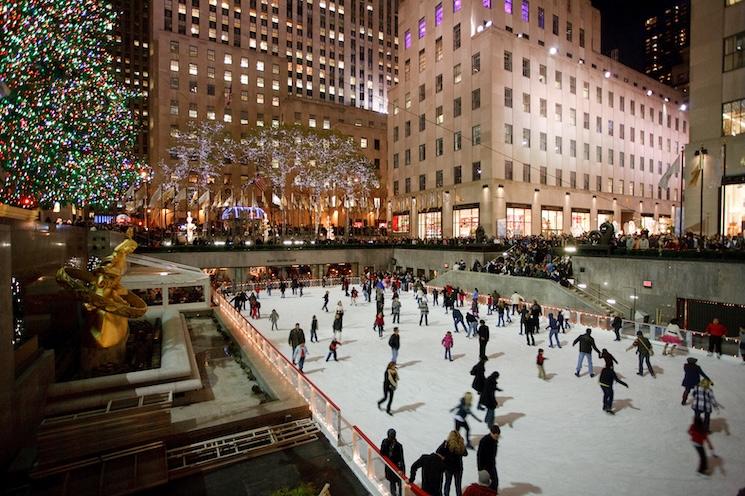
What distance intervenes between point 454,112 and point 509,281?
25155 mm

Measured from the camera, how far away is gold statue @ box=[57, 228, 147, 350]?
32.0 ft

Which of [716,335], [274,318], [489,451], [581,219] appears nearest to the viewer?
[489,451]

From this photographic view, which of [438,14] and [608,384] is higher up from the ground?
[438,14]

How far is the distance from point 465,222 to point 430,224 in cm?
596

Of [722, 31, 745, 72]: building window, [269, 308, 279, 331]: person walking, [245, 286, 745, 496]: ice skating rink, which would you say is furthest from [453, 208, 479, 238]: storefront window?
[269, 308, 279, 331]: person walking

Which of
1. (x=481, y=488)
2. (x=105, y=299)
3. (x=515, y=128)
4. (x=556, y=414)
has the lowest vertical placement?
(x=556, y=414)

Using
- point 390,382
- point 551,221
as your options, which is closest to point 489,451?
point 390,382

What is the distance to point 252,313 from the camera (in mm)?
22000

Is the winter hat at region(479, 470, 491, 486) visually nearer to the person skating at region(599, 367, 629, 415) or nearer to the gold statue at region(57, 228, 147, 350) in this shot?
the person skating at region(599, 367, 629, 415)

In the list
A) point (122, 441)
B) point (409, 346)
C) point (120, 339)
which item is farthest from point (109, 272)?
point (409, 346)

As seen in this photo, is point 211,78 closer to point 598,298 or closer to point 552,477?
point 598,298

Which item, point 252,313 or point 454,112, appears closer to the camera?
point 252,313

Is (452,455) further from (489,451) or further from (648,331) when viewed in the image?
(648,331)

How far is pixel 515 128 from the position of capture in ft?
138
